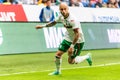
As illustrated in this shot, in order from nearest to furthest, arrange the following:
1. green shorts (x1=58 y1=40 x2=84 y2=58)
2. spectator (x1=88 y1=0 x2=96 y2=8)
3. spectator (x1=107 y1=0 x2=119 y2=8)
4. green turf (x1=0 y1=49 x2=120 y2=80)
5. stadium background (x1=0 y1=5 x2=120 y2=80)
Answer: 1. green turf (x1=0 y1=49 x2=120 y2=80)
2. green shorts (x1=58 y1=40 x2=84 y2=58)
3. stadium background (x1=0 y1=5 x2=120 y2=80)
4. spectator (x1=88 y1=0 x2=96 y2=8)
5. spectator (x1=107 y1=0 x2=119 y2=8)

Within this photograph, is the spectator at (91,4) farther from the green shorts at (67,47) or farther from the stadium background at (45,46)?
the green shorts at (67,47)

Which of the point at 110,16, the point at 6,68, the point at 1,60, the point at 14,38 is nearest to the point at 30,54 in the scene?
the point at 14,38

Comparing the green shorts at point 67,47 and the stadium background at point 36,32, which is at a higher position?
the green shorts at point 67,47

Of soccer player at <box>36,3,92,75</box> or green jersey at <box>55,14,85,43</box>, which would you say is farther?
green jersey at <box>55,14,85,43</box>

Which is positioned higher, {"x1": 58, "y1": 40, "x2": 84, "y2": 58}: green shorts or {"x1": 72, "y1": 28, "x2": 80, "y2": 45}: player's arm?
{"x1": 72, "y1": 28, "x2": 80, "y2": 45}: player's arm

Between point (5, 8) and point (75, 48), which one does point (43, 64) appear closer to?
point (75, 48)

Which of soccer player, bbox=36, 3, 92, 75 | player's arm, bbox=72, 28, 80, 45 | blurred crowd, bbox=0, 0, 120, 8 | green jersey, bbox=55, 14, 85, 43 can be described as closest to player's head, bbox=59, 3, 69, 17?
soccer player, bbox=36, 3, 92, 75

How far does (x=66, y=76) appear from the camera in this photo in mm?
13117

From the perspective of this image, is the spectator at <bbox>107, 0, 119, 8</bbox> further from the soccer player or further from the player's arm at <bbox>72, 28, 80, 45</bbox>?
the player's arm at <bbox>72, 28, 80, 45</bbox>

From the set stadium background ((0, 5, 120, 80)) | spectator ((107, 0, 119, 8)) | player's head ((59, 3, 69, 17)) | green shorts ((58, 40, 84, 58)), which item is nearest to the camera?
player's head ((59, 3, 69, 17))

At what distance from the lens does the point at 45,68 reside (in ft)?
50.6

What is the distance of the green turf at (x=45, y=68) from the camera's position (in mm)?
12916

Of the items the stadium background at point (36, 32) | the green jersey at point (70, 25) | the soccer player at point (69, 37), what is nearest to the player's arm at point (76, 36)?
the soccer player at point (69, 37)

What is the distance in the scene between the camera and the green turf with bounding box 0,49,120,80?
42.4 feet
